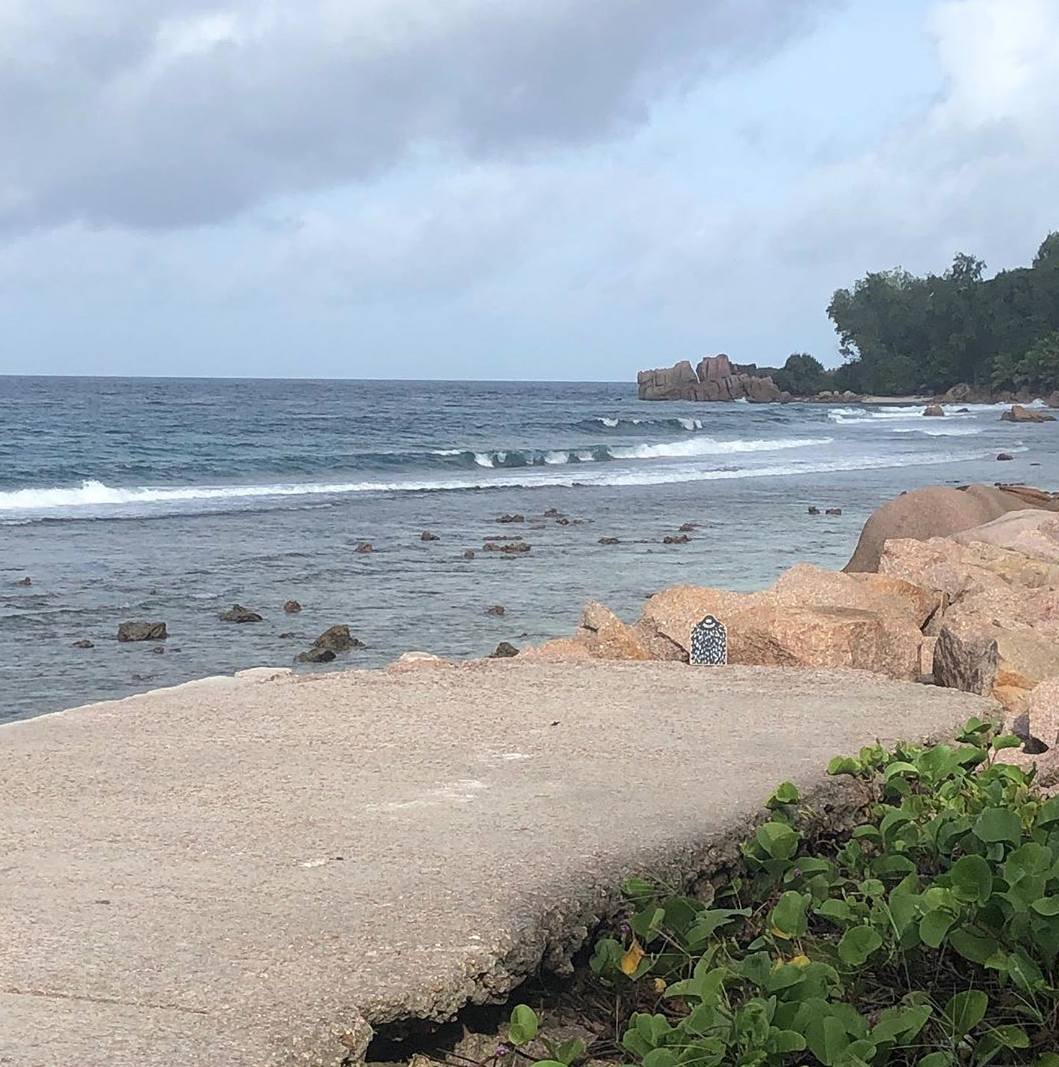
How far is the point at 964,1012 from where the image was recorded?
8.08 feet

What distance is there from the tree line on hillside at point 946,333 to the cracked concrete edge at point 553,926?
85.8 meters

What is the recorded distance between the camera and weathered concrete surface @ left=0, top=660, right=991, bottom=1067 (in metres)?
2.60

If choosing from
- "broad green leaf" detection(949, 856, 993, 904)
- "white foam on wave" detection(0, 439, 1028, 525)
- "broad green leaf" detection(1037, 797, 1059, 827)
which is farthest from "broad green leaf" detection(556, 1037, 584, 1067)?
"white foam on wave" detection(0, 439, 1028, 525)

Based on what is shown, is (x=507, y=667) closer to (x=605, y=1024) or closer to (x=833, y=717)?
(x=833, y=717)

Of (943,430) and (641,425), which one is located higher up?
(641,425)

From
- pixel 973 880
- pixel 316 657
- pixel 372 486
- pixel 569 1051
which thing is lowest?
pixel 372 486

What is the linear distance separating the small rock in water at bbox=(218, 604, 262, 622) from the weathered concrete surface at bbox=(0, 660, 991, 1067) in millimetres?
5937

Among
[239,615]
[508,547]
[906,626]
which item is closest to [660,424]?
[508,547]

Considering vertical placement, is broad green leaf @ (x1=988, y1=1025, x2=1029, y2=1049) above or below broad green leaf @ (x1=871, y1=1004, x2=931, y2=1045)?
below

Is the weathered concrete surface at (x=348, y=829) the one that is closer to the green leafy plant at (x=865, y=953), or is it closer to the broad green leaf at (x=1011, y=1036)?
the green leafy plant at (x=865, y=953)

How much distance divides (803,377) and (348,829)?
103 m

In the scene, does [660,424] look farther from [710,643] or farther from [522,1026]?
[522,1026]

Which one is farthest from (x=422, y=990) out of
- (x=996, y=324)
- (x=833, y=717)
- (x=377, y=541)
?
(x=996, y=324)

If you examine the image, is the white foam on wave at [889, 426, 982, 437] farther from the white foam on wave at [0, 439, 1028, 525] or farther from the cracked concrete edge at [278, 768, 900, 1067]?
the cracked concrete edge at [278, 768, 900, 1067]
